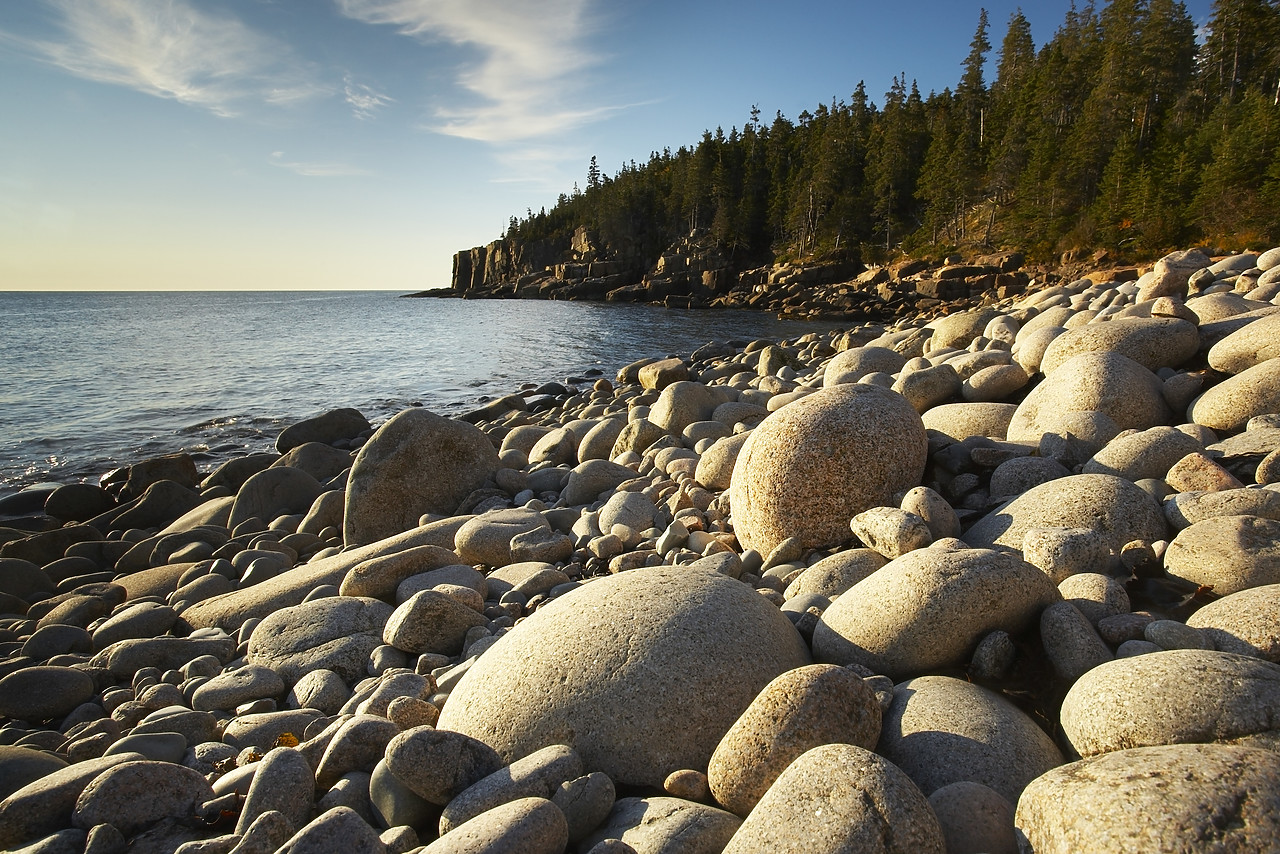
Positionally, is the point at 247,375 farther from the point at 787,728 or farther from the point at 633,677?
the point at 787,728

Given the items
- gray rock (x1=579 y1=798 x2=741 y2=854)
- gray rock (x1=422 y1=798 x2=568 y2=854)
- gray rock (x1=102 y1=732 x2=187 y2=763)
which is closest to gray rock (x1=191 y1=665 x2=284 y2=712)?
gray rock (x1=102 y1=732 x2=187 y2=763)

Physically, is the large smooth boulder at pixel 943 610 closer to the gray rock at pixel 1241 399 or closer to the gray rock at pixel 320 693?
the gray rock at pixel 320 693

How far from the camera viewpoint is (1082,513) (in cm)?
377

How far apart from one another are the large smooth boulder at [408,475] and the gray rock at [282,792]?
4668mm

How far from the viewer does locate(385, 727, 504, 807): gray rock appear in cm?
246

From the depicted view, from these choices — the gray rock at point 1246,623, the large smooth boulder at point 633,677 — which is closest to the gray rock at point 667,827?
the large smooth boulder at point 633,677

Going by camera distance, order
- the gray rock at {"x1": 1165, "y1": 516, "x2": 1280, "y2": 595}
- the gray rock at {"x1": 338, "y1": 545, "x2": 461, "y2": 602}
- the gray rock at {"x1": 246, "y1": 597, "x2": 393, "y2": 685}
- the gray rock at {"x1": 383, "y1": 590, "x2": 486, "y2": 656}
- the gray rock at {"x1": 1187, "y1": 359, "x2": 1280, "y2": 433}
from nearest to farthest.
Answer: the gray rock at {"x1": 1165, "y1": 516, "x2": 1280, "y2": 595}
the gray rock at {"x1": 383, "y1": 590, "x2": 486, "y2": 656}
the gray rock at {"x1": 246, "y1": 597, "x2": 393, "y2": 685}
the gray rock at {"x1": 1187, "y1": 359, "x2": 1280, "y2": 433}
the gray rock at {"x1": 338, "y1": 545, "x2": 461, "y2": 602}

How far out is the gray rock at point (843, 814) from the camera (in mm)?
1845

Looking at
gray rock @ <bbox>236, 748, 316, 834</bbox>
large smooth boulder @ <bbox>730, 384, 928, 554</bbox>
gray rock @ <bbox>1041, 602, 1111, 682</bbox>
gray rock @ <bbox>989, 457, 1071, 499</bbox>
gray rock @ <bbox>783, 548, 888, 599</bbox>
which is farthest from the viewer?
gray rock @ <bbox>989, 457, 1071, 499</bbox>

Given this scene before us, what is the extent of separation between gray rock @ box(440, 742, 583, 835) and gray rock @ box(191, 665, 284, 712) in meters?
2.16

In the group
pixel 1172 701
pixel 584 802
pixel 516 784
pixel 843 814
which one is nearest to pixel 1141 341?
pixel 1172 701

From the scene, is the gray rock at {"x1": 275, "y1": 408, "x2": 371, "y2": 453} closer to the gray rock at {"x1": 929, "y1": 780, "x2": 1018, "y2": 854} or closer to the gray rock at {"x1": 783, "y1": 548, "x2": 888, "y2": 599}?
the gray rock at {"x1": 783, "y1": 548, "x2": 888, "y2": 599}

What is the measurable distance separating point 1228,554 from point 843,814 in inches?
97.1

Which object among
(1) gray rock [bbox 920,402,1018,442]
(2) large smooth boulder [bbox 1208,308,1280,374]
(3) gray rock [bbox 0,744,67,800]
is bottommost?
(3) gray rock [bbox 0,744,67,800]
